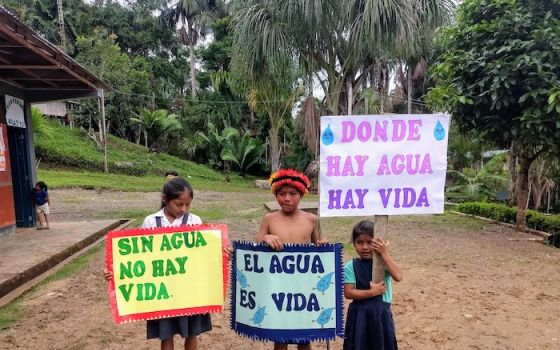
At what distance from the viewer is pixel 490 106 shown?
7.80 meters

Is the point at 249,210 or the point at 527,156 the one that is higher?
the point at 527,156

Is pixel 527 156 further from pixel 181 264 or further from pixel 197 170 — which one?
pixel 197 170

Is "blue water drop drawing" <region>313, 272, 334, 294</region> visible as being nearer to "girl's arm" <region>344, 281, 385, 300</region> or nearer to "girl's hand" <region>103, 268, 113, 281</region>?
"girl's arm" <region>344, 281, 385, 300</region>

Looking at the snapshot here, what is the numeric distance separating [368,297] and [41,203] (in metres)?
7.59

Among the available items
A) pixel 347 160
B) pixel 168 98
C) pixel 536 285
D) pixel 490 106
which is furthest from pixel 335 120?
pixel 168 98

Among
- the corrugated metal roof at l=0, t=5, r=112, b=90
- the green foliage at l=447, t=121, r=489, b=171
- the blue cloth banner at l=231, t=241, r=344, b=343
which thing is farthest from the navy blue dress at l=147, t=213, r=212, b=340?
the green foliage at l=447, t=121, r=489, b=171

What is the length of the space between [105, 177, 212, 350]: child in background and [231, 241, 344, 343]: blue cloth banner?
463 millimetres

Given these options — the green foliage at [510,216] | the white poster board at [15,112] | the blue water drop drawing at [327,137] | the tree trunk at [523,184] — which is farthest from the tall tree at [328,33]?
the blue water drop drawing at [327,137]

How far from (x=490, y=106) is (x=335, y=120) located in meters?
6.43

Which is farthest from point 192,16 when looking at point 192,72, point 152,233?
point 152,233

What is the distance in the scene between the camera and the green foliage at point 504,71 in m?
6.94

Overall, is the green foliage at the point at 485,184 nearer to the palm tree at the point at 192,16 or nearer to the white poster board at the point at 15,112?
the white poster board at the point at 15,112

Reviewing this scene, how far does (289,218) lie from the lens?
2736mm

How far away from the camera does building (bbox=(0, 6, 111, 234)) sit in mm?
A: 6109
